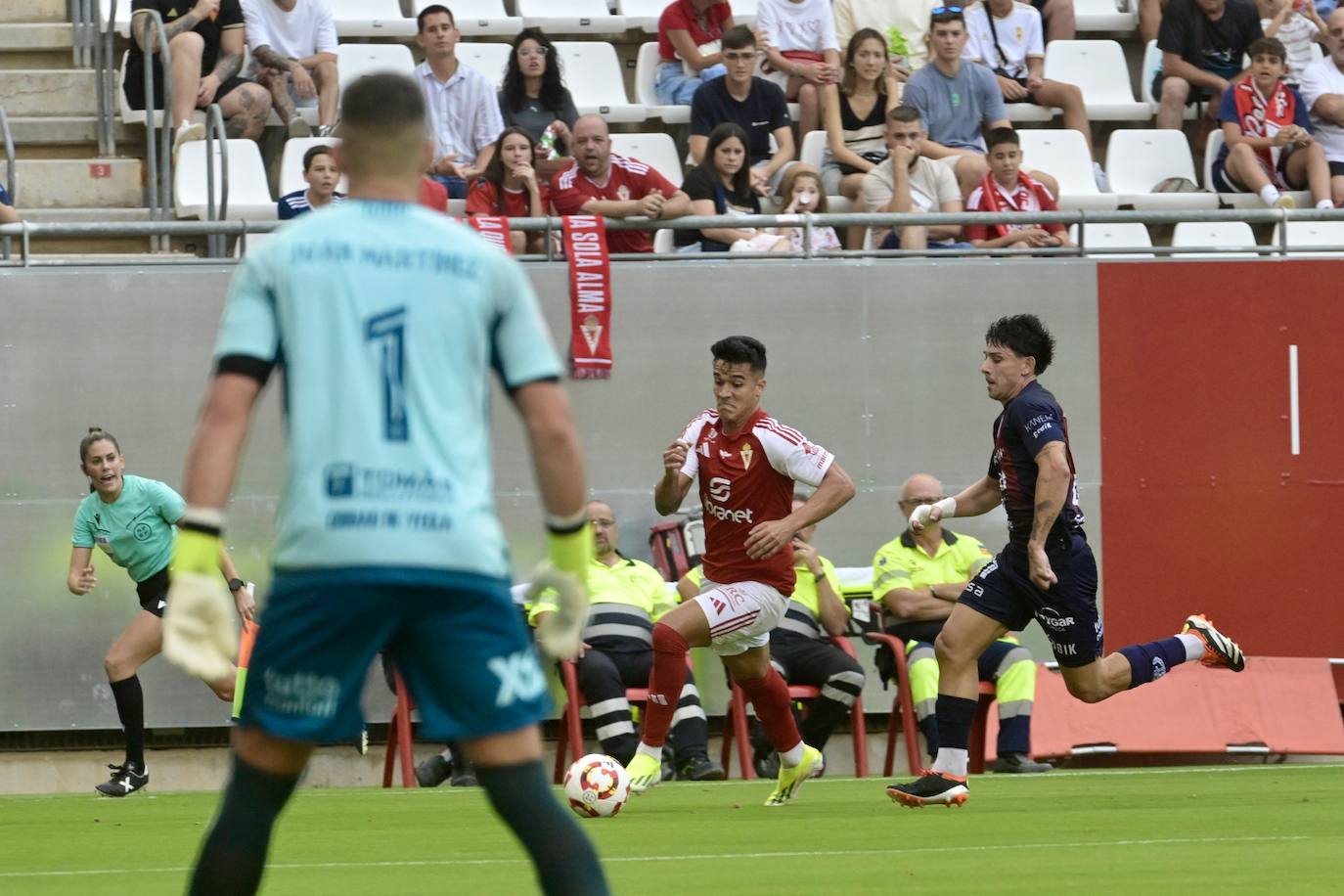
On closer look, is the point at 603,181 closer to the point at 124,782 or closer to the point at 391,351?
the point at 124,782

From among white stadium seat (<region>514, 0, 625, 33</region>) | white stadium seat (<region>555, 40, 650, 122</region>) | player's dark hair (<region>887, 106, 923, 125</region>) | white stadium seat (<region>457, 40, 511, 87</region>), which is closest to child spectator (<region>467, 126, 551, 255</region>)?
white stadium seat (<region>457, 40, 511, 87</region>)

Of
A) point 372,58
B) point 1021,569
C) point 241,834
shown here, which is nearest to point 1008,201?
point 372,58

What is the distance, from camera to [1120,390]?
1430cm

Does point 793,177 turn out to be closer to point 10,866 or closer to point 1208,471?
point 1208,471

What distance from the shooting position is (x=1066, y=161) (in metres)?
15.9

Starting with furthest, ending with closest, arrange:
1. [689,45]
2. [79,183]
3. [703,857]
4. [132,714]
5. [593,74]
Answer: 1. [593,74]
2. [689,45]
3. [79,183]
4. [132,714]
5. [703,857]

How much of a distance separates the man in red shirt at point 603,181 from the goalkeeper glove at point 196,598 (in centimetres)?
992

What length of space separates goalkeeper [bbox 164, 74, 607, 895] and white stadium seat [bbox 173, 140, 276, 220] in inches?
417

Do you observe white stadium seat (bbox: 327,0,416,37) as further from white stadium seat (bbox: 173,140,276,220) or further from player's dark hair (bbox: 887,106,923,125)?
player's dark hair (bbox: 887,106,923,125)

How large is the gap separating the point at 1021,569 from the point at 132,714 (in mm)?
5687

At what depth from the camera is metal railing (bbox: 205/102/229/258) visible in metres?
13.3

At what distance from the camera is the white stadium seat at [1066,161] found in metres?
15.7

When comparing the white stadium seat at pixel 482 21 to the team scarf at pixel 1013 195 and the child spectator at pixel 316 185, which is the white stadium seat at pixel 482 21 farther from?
the team scarf at pixel 1013 195

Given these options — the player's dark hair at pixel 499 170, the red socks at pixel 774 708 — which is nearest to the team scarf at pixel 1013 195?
the player's dark hair at pixel 499 170
